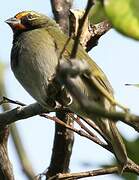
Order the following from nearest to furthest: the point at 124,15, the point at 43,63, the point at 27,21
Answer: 1. the point at 124,15
2. the point at 43,63
3. the point at 27,21

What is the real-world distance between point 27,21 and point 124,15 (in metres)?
4.18

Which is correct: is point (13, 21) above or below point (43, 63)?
below

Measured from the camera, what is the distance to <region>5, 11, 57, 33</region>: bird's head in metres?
5.15

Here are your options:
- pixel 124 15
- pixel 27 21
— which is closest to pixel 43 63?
pixel 27 21

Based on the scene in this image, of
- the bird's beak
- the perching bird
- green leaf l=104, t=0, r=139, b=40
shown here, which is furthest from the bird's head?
green leaf l=104, t=0, r=139, b=40

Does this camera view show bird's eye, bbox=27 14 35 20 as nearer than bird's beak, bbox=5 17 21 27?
No

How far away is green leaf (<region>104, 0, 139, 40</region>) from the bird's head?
3925 millimetres

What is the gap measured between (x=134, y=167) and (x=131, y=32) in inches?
54.8

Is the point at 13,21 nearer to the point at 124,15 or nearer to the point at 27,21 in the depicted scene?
the point at 27,21

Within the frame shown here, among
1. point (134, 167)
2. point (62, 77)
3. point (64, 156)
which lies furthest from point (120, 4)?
point (64, 156)

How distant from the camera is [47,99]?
363 centimetres

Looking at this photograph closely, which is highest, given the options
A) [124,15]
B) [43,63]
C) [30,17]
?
[124,15]

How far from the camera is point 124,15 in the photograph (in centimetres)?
117

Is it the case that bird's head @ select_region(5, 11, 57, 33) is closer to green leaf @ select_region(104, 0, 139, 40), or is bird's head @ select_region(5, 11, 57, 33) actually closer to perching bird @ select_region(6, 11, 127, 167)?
perching bird @ select_region(6, 11, 127, 167)
